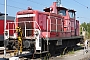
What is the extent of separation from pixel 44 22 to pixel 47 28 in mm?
501

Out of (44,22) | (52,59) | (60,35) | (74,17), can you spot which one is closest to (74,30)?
(74,17)

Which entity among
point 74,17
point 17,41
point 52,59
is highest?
point 74,17

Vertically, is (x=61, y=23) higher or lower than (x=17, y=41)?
higher

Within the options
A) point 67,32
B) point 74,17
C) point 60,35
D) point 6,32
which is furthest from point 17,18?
point 74,17

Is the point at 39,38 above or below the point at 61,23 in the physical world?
below

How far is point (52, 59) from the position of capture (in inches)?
414

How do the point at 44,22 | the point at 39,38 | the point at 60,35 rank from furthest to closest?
the point at 60,35
the point at 44,22
the point at 39,38

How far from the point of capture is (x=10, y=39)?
11172 millimetres

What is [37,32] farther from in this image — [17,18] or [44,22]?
[17,18]

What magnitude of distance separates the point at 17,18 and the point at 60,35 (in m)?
3.09

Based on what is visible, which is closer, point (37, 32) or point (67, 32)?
point (37, 32)

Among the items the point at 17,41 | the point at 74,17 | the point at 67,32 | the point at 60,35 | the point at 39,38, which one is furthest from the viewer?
the point at 74,17

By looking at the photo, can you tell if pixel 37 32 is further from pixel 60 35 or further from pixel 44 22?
pixel 60 35

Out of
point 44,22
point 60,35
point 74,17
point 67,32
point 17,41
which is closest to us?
point 17,41
